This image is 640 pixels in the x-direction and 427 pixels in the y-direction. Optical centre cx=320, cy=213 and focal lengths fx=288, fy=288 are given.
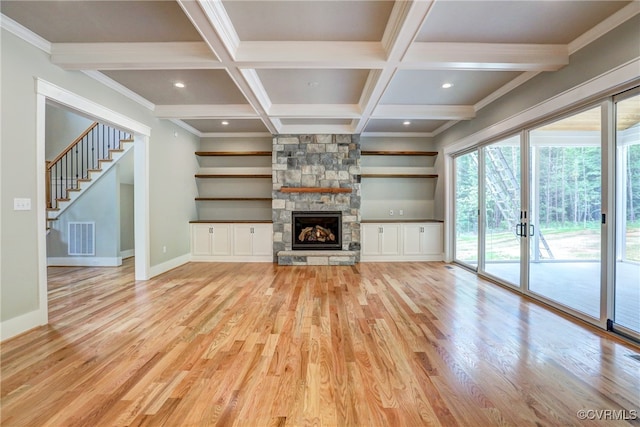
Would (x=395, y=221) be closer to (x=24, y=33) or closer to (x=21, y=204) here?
(x=21, y=204)

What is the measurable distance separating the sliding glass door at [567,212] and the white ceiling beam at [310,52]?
2277 mm

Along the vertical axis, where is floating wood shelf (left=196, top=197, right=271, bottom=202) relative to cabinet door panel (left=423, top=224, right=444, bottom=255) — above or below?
above

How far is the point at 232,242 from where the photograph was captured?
6.16 meters

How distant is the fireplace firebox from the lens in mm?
6012

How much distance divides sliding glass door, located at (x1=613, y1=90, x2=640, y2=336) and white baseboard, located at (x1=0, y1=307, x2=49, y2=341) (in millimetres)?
5444

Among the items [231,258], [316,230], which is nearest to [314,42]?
[316,230]

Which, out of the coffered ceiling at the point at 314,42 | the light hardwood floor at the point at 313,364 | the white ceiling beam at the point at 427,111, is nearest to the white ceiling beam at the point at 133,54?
the coffered ceiling at the point at 314,42

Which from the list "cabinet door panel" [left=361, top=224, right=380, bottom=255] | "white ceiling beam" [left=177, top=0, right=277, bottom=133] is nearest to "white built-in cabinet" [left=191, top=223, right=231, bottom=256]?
"cabinet door panel" [left=361, top=224, right=380, bottom=255]

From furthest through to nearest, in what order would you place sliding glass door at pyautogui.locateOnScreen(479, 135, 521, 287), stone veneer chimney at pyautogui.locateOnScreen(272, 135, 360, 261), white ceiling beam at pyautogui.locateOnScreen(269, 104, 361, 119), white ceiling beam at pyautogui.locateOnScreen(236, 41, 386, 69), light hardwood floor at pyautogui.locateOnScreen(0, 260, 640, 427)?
stone veneer chimney at pyautogui.locateOnScreen(272, 135, 360, 261), white ceiling beam at pyautogui.locateOnScreen(269, 104, 361, 119), sliding glass door at pyautogui.locateOnScreen(479, 135, 521, 287), white ceiling beam at pyautogui.locateOnScreen(236, 41, 386, 69), light hardwood floor at pyautogui.locateOnScreen(0, 260, 640, 427)

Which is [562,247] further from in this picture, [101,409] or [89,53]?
[89,53]

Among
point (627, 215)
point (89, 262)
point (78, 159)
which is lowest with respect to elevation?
point (89, 262)

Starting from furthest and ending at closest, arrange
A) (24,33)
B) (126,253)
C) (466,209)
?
(126,253)
(466,209)
(24,33)

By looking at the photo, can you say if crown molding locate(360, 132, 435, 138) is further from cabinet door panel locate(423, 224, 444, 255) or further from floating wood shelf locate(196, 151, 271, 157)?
floating wood shelf locate(196, 151, 271, 157)

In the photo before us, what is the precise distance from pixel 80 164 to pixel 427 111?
753cm
